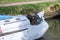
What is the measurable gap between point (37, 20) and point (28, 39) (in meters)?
1.68

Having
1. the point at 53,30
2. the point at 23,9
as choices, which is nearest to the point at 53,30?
the point at 53,30

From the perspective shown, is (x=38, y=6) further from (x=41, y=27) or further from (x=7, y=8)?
(x=41, y=27)

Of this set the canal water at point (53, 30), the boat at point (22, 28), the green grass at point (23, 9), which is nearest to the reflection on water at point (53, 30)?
the canal water at point (53, 30)

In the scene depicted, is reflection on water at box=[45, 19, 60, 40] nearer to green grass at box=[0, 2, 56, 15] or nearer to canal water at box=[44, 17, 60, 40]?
canal water at box=[44, 17, 60, 40]

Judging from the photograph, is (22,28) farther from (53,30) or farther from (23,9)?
(23,9)

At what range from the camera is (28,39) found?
13.4 meters

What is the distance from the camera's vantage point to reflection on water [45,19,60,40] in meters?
15.4

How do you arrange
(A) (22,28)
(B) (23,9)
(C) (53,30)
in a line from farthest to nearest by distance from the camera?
(B) (23,9), (C) (53,30), (A) (22,28)

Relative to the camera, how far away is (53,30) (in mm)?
16922

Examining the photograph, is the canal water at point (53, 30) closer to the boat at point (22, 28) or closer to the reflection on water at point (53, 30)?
the reflection on water at point (53, 30)

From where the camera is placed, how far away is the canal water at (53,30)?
50.5 feet

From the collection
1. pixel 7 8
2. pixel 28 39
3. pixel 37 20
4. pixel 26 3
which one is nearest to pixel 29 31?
pixel 28 39

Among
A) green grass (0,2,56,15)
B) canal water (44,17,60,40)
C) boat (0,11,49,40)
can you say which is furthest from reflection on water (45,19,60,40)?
green grass (0,2,56,15)

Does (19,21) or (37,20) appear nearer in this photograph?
(19,21)
